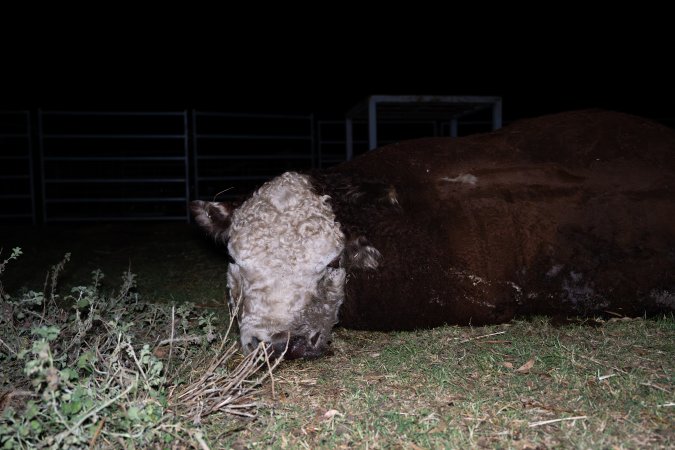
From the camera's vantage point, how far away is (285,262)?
326cm

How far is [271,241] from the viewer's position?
3.31 m

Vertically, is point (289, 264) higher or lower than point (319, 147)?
lower

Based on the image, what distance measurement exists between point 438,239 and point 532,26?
14821 mm

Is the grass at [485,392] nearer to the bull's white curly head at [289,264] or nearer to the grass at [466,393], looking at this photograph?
the grass at [466,393]

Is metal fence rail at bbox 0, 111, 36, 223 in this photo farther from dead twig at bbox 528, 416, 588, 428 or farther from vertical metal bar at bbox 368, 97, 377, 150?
dead twig at bbox 528, 416, 588, 428

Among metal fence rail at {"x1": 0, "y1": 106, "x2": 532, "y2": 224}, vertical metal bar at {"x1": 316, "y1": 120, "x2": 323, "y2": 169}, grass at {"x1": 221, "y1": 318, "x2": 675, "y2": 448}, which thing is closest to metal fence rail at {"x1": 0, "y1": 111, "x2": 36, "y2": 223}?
metal fence rail at {"x1": 0, "y1": 106, "x2": 532, "y2": 224}

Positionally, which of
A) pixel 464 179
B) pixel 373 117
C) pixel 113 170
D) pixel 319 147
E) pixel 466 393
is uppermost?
A: pixel 373 117

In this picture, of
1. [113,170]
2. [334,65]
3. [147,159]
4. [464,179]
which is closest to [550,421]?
[464,179]

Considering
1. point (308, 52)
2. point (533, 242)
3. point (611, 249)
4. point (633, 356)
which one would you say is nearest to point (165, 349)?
point (533, 242)

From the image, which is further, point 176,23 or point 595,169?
point 176,23

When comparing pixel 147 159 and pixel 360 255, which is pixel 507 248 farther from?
pixel 147 159

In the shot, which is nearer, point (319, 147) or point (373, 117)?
point (373, 117)

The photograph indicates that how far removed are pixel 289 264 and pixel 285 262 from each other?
26 mm

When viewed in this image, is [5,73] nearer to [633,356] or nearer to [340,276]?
[340,276]
